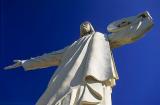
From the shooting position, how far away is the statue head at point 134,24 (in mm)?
9438

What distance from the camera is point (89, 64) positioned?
9.06 meters

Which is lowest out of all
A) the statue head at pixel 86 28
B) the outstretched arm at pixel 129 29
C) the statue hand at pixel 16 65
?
the outstretched arm at pixel 129 29

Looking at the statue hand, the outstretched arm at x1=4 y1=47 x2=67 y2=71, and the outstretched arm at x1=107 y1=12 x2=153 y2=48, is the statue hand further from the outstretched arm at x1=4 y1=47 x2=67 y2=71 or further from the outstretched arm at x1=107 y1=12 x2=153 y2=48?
the outstretched arm at x1=107 y1=12 x2=153 y2=48

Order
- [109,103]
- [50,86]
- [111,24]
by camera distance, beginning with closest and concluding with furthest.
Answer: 1. [109,103]
2. [50,86]
3. [111,24]

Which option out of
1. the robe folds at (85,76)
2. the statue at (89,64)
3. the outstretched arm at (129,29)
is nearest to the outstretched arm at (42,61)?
the statue at (89,64)

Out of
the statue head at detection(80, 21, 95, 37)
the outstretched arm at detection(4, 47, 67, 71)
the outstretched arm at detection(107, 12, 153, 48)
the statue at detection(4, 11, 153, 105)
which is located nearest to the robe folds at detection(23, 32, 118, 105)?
the statue at detection(4, 11, 153, 105)

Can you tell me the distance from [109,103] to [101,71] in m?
0.64

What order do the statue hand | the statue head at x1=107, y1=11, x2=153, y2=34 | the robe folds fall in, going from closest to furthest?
1. the robe folds
2. the statue head at x1=107, y1=11, x2=153, y2=34
3. the statue hand

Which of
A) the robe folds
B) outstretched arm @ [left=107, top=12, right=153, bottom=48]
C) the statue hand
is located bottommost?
the robe folds

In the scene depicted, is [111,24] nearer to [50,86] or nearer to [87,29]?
[87,29]

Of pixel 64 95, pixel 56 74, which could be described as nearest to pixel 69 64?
pixel 56 74

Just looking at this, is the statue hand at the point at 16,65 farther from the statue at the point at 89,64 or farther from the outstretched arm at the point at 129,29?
the outstretched arm at the point at 129,29

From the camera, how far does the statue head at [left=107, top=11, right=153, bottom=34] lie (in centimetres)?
944

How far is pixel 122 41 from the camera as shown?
9688 millimetres
